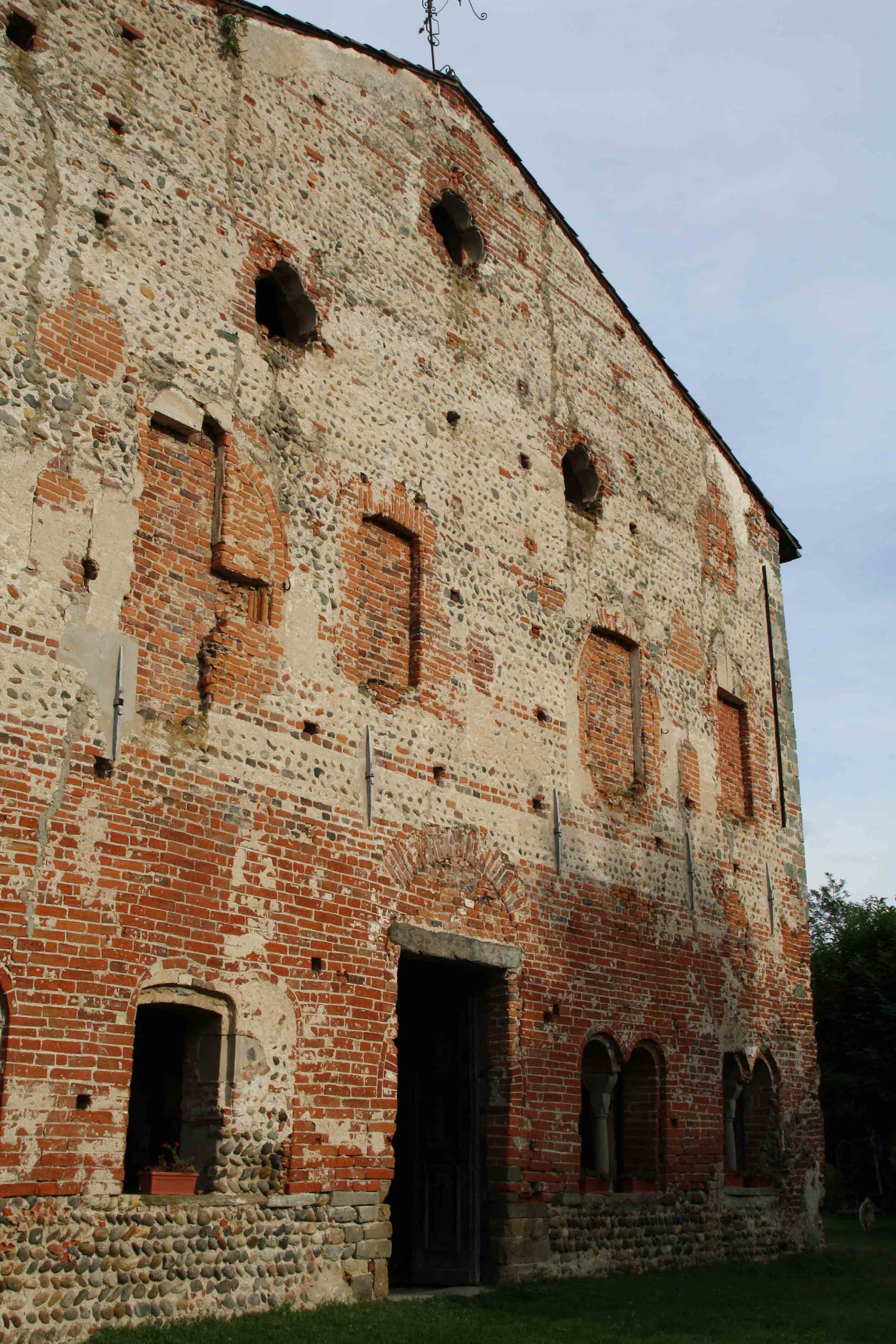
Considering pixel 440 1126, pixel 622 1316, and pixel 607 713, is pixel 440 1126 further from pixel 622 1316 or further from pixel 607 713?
pixel 607 713

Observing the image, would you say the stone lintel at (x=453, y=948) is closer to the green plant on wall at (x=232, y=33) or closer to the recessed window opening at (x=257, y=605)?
the recessed window opening at (x=257, y=605)

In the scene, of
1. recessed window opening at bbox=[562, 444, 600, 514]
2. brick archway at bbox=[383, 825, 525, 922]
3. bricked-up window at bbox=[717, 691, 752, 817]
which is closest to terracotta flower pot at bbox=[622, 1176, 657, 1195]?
brick archway at bbox=[383, 825, 525, 922]

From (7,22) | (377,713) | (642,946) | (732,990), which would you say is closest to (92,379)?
(7,22)

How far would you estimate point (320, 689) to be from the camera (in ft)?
33.8

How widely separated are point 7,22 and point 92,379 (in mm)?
2685

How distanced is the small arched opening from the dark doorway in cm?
226

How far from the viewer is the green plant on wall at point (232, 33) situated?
1113 cm

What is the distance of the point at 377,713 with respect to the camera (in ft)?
35.4

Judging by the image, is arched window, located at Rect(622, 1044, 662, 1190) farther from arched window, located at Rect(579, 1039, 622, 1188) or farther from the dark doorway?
the dark doorway

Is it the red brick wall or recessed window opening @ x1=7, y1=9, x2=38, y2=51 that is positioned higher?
recessed window opening @ x1=7, y1=9, x2=38, y2=51

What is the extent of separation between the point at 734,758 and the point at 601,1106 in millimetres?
5400

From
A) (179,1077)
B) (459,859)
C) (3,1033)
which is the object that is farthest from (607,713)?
(3,1033)

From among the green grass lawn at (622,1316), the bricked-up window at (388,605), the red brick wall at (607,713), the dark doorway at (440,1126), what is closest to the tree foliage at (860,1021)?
the green grass lawn at (622,1316)

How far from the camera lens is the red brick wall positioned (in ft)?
44.3
